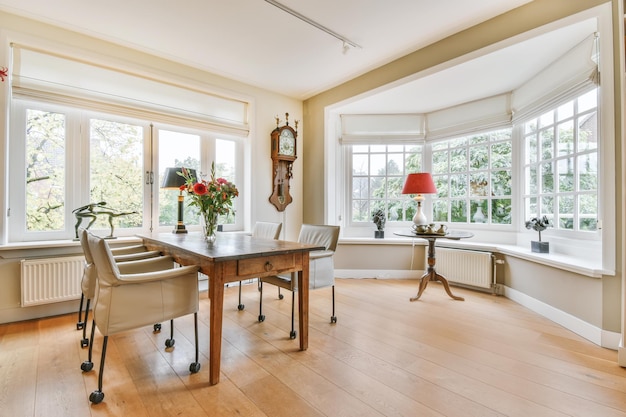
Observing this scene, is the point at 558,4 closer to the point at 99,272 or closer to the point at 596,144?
the point at 596,144

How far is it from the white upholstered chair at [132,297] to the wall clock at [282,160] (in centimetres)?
260

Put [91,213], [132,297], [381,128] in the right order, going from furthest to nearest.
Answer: [381,128] → [91,213] → [132,297]

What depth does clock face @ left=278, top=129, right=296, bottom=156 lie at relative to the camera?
442 cm

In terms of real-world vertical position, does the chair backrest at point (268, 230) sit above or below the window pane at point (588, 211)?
below

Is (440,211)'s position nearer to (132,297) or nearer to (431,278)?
(431,278)

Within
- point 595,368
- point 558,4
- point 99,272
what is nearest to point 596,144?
point 558,4

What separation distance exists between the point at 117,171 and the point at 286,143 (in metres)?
2.18

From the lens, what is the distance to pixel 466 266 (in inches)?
147

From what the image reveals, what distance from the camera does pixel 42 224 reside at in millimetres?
2949

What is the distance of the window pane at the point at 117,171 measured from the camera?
10.6 feet

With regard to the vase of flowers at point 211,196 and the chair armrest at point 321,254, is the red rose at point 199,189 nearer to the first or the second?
the vase of flowers at point 211,196

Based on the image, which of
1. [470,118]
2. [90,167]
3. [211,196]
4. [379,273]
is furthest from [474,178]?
[90,167]

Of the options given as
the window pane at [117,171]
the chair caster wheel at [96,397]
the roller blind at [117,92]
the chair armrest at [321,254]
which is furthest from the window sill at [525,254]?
the chair caster wheel at [96,397]

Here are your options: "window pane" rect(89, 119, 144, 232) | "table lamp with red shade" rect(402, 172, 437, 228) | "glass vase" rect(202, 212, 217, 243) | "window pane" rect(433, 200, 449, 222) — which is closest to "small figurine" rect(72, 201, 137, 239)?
"window pane" rect(89, 119, 144, 232)
